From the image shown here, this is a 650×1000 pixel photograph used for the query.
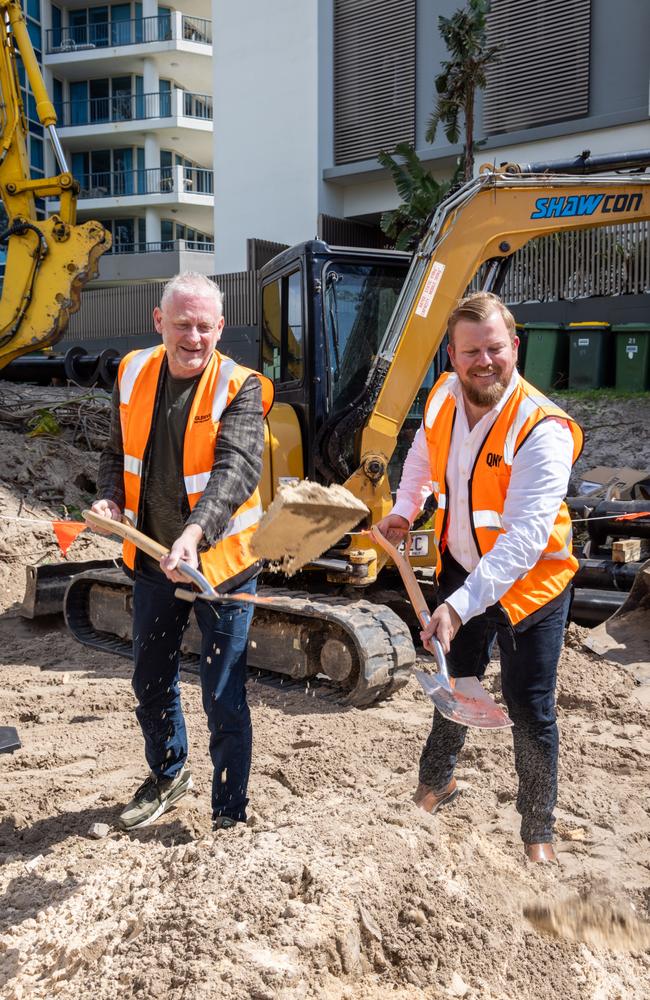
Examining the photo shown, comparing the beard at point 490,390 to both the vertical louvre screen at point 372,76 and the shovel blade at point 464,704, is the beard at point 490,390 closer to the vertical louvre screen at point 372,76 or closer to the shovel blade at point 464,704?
the shovel blade at point 464,704

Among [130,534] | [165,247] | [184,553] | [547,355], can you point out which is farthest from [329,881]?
[165,247]

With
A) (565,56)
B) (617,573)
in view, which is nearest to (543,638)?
(617,573)

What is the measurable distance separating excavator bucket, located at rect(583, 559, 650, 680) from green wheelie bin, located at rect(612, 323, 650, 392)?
8245mm

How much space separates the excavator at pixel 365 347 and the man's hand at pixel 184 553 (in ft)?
8.53

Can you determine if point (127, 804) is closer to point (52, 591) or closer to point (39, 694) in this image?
point (39, 694)

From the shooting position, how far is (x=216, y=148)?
848 inches

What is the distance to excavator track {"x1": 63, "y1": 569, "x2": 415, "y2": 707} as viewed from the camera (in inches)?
211

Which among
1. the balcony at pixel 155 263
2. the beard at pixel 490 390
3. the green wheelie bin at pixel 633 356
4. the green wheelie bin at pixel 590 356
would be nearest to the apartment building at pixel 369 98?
the green wheelie bin at pixel 590 356

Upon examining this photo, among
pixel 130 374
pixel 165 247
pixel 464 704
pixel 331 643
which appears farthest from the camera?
pixel 165 247

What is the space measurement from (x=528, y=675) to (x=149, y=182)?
121ft

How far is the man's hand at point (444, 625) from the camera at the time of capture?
2.84m

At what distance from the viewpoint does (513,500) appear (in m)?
2.96

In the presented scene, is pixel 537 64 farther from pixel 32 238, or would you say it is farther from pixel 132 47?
pixel 132 47

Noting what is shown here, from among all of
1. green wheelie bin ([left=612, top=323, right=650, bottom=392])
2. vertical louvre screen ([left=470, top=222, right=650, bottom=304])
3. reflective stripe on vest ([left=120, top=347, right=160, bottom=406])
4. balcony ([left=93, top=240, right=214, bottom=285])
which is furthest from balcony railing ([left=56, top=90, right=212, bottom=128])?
reflective stripe on vest ([left=120, top=347, right=160, bottom=406])
